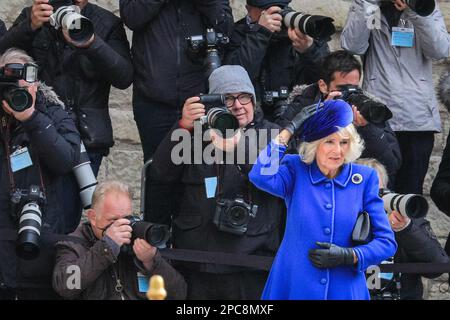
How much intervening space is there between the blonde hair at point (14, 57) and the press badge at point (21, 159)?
48 cm

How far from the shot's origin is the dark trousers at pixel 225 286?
22.2ft

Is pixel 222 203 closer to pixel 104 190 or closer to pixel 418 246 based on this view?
pixel 104 190

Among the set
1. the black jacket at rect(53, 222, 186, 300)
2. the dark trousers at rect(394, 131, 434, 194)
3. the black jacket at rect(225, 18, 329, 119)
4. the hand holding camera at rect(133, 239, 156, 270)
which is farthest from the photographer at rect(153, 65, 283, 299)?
the dark trousers at rect(394, 131, 434, 194)

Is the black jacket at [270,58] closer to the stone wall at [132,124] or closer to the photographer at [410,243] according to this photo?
the photographer at [410,243]

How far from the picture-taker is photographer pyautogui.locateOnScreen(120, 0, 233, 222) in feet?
23.9

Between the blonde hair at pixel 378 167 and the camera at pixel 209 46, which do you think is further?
the camera at pixel 209 46

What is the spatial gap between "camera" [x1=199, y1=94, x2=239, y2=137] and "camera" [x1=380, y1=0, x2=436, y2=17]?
1.31 metres

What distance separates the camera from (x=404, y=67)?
7.67 m

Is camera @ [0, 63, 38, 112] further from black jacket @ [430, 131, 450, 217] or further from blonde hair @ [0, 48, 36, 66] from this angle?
black jacket @ [430, 131, 450, 217]

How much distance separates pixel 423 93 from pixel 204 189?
5.04 feet

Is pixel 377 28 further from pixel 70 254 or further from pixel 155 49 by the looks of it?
pixel 70 254

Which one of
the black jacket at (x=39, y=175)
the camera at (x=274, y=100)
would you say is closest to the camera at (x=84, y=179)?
the black jacket at (x=39, y=175)

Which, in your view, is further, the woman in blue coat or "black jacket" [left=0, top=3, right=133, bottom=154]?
"black jacket" [left=0, top=3, right=133, bottom=154]

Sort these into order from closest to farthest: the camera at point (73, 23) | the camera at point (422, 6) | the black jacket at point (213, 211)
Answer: the black jacket at point (213, 211)
the camera at point (73, 23)
the camera at point (422, 6)
